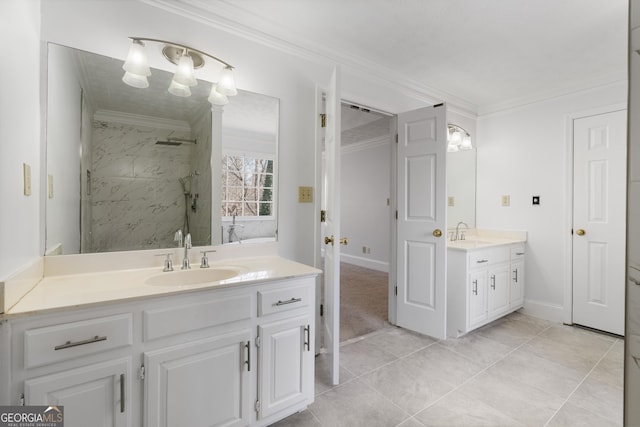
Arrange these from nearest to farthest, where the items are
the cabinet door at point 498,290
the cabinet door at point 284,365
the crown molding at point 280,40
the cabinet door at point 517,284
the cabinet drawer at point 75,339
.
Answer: the cabinet drawer at point 75,339 < the cabinet door at point 284,365 < the crown molding at point 280,40 < the cabinet door at point 498,290 < the cabinet door at point 517,284

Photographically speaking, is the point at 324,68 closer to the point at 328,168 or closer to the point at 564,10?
the point at 328,168

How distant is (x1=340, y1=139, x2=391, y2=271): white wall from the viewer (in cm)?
533

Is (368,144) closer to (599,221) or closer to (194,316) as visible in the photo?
(599,221)

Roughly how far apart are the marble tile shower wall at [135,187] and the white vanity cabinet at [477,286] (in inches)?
90.6

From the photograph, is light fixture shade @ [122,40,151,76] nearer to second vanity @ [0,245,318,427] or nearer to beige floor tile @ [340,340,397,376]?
second vanity @ [0,245,318,427]

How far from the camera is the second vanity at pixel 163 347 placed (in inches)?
38.2

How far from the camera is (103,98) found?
1.57m

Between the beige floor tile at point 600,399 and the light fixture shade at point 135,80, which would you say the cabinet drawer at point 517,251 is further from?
the light fixture shade at point 135,80

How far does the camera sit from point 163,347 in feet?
3.87

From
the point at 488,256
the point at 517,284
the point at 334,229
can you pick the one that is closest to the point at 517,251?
the point at 517,284

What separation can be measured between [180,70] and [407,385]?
7.91 feet

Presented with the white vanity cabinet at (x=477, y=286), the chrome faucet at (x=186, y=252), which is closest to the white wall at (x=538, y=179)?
the white vanity cabinet at (x=477, y=286)

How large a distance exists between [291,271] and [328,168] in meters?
0.75

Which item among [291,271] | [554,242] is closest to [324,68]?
[291,271]
